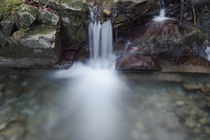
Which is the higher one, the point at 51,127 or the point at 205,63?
the point at 205,63

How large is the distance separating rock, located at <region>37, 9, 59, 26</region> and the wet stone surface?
1811 millimetres

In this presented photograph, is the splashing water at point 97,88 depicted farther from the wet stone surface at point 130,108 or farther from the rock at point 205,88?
the rock at point 205,88

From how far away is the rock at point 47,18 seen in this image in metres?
5.69

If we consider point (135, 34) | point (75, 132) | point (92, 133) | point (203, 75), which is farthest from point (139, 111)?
point (135, 34)

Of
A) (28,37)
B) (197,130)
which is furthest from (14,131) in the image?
(197,130)

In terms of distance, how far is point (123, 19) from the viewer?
6.19 m

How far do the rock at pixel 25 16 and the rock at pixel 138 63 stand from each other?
11.2 feet

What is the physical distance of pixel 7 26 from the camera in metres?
5.31

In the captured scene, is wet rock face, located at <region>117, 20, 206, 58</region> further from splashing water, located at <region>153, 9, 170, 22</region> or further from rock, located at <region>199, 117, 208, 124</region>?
rock, located at <region>199, 117, 208, 124</region>

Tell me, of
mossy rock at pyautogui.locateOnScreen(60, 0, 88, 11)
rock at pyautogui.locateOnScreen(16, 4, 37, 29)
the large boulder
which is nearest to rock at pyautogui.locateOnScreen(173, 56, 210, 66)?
mossy rock at pyautogui.locateOnScreen(60, 0, 88, 11)

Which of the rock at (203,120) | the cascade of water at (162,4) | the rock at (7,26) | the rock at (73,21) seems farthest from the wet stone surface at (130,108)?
the cascade of water at (162,4)

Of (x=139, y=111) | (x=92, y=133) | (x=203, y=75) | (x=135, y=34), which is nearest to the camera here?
(x=92, y=133)

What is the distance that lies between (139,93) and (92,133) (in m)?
2.03

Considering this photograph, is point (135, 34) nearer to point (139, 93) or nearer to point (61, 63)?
point (139, 93)
